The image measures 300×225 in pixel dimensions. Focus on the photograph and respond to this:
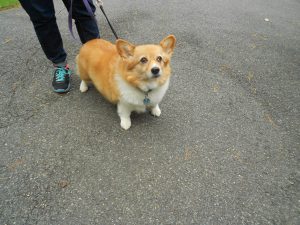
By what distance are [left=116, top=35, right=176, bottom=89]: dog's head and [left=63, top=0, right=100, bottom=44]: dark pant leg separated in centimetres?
94

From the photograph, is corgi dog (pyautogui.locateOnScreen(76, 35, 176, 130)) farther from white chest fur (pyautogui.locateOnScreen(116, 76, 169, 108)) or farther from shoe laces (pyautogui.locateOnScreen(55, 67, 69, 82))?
shoe laces (pyautogui.locateOnScreen(55, 67, 69, 82))

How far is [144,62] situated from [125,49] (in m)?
0.20

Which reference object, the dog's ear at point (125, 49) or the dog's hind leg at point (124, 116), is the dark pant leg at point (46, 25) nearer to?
the dog's ear at point (125, 49)

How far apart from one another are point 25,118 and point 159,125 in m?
1.41

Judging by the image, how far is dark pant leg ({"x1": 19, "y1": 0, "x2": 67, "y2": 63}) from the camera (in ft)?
7.86

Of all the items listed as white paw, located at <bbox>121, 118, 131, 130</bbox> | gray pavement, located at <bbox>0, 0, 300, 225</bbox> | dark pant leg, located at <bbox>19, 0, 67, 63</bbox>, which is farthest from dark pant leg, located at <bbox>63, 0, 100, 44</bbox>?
white paw, located at <bbox>121, 118, 131, 130</bbox>

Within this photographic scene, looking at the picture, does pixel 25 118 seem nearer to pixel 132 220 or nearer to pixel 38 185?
pixel 38 185

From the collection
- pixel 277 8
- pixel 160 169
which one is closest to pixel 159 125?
pixel 160 169

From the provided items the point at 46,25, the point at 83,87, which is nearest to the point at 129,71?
the point at 83,87

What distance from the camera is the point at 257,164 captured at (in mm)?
2361

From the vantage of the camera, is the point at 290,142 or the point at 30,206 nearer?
the point at 30,206

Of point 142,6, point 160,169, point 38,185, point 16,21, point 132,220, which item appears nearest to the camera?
point 132,220

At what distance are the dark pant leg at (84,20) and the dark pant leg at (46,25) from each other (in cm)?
26

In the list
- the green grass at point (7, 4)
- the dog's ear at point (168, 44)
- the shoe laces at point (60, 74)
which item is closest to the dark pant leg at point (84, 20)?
the shoe laces at point (60, 74)
